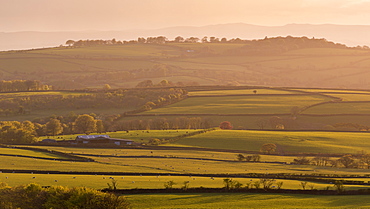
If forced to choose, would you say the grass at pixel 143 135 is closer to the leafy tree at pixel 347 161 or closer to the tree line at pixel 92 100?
the leafy tree at pixel 347 161

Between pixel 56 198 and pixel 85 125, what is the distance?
8192 cm

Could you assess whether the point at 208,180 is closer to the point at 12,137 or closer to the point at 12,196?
the point at 12,196

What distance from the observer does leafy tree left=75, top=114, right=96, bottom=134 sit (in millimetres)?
125775

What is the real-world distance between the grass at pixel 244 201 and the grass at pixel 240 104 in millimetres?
89985

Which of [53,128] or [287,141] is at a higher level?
[287,141]

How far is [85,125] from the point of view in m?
127

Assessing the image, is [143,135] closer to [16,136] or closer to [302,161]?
[16,136]

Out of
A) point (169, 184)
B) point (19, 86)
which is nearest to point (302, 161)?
point (169, 184)

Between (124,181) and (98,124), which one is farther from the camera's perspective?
(98,124)

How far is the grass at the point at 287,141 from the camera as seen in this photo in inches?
3799

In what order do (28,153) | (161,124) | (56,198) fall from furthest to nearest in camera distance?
1. (161,124)
2. (28,153)
3. (56,198)

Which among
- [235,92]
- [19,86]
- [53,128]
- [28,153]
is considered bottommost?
[53,128]

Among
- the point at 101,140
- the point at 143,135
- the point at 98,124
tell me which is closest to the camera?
the point at 101,140

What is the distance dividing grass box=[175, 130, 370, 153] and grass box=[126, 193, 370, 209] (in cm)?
4358
